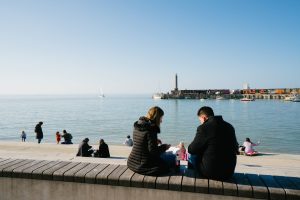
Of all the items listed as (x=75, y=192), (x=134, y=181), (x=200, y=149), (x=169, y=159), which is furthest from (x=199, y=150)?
(x=75, y=192)

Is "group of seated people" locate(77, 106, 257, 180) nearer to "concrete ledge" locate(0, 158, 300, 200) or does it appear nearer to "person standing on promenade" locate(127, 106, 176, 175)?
"person standing on promenade" locate(127, 106, 176, 175)

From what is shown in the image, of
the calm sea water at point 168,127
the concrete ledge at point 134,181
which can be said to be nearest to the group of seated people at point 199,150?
the concrete ledge at point 134,181

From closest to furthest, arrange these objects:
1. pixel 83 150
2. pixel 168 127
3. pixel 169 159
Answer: pixel 169 159 < pixel 83 150 < pixel 168 127

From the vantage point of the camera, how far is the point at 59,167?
472 cm

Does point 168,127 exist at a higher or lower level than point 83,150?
lower

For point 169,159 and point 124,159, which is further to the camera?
point 124,159

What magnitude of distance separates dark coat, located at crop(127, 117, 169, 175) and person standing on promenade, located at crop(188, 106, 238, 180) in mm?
543

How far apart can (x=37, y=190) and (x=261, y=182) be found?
3.19 meters

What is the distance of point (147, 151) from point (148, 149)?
0.03 meters

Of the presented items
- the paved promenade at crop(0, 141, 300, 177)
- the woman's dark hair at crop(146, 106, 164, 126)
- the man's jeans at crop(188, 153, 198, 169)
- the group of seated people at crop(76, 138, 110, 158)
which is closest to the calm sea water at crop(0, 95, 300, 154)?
the paved promenade at crop(0, 141, 300, 177)

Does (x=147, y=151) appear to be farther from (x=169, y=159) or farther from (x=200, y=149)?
(x=200, y=149)

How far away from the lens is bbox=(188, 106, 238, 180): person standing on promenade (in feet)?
13.2

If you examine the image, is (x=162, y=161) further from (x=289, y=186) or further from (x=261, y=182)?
(x=289, y=186)

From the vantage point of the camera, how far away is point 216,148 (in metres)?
4.09
